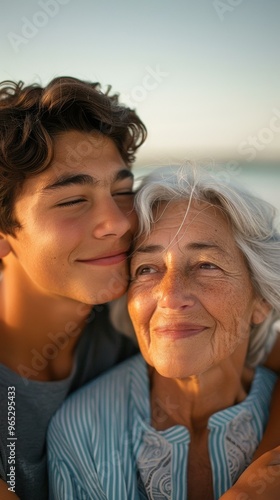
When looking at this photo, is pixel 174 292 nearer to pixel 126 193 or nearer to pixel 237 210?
pixel 237 210

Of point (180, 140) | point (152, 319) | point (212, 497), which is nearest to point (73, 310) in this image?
point (152, 319)

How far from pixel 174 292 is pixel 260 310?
1.72 ft

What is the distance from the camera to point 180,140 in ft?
17.6

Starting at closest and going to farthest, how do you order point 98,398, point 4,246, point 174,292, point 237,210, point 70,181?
1. point 174,292
2. point 237,210
3. point 70,181
4. point 98,398
5. point 4,246

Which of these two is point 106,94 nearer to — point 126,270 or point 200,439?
point 126,270

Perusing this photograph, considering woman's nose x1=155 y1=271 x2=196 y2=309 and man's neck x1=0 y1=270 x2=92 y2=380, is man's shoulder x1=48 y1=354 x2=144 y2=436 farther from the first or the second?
woman's nose x1=155 y1=271 x2=196 y2=309

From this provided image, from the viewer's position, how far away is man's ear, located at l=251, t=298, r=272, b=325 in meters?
2.44

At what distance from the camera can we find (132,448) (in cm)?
239

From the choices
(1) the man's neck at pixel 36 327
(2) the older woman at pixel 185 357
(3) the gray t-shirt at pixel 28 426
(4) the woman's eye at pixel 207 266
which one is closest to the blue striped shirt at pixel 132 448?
(2) the older woman at pixel 185 357

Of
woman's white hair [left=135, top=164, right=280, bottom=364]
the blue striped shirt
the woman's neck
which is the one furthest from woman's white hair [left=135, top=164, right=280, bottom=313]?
the blue striped shirt

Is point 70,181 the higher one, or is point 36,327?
point 70,181

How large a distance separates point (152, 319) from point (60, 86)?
3.89ft

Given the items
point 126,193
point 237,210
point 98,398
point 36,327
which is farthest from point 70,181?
point 98,398

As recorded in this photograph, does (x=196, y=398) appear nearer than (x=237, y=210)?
No
